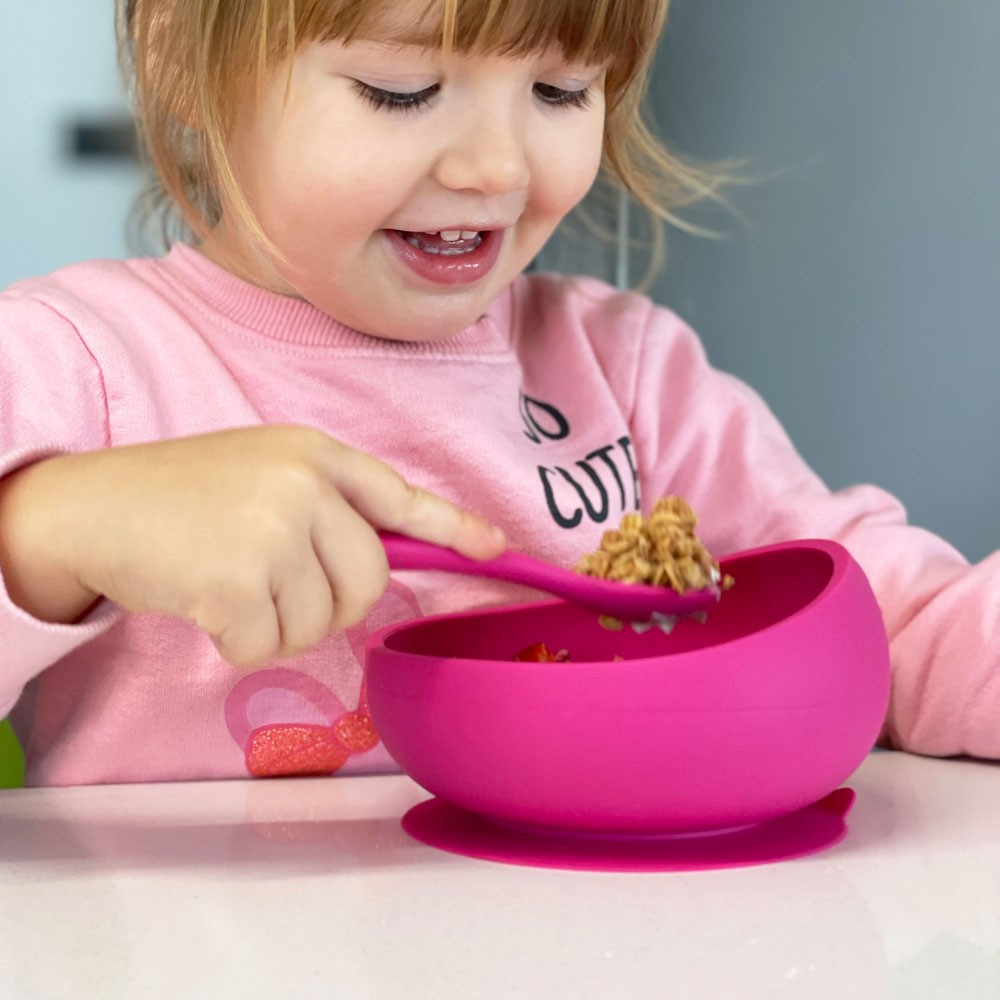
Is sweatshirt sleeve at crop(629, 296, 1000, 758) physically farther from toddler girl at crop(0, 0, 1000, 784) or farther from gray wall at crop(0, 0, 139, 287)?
gray wall at crop(0, 0, 139, 287)

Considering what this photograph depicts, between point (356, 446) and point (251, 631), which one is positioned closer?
point (251, 631)

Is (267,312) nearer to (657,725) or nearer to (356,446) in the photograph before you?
(356,446)

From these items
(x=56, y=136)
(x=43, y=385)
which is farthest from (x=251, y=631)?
(x=56, y=136)

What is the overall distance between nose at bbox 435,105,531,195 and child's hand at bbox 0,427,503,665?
0.19m

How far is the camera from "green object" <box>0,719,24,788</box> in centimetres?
88

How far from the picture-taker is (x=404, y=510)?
1.97 feet

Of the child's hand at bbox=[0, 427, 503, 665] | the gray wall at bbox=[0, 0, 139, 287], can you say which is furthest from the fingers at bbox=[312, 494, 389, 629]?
the gray wall at bbox=[0, 0, 139, 287]

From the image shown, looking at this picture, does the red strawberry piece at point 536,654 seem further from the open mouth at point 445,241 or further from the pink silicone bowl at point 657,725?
the open mouth at point 445,241

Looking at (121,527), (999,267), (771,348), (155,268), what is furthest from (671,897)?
(771,348)

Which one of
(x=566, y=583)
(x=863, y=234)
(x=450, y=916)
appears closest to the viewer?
(x=450, y=916)

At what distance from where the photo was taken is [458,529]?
1.97 feet

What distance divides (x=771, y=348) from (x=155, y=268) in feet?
2.07

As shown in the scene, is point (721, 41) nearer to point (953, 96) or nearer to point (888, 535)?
point (953, 96)

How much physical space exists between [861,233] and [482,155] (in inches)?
23.1
